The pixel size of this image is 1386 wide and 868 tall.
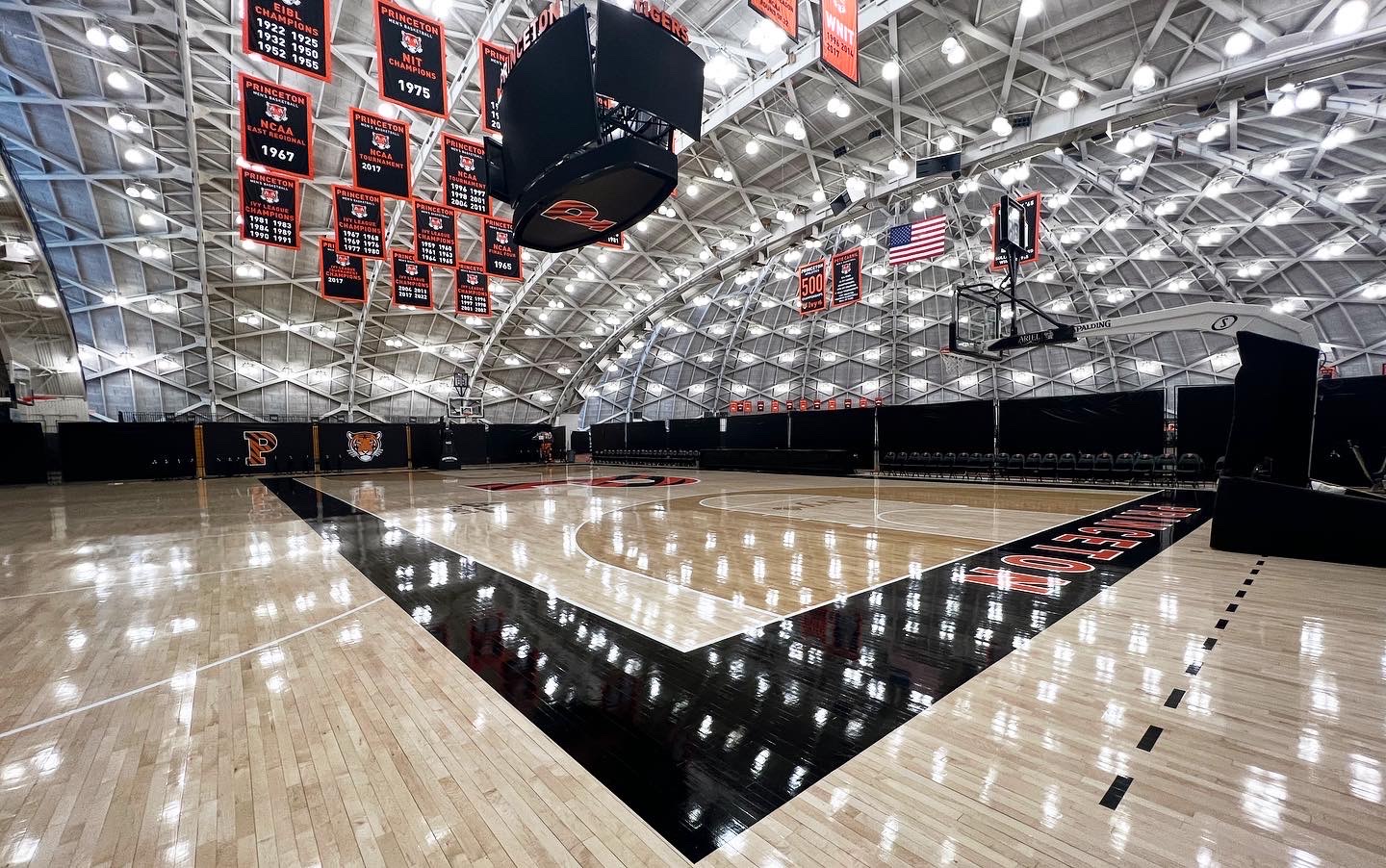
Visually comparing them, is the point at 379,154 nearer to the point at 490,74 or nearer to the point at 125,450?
the point at 490,74

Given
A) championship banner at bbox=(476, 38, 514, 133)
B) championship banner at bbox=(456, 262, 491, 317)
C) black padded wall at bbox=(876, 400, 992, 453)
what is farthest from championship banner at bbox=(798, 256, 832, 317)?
championship banner at bbox=(476, 38, 514, 133)

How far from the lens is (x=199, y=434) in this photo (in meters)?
20.9

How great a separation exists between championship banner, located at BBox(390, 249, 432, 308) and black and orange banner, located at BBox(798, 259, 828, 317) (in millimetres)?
12220

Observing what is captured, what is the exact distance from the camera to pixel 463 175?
1222cm

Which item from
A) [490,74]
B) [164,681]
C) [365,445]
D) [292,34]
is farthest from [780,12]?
[365,445]

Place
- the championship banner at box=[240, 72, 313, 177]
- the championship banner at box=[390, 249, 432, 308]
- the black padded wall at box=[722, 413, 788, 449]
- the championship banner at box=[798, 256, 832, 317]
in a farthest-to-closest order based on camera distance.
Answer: the black padded wall at box=[722, 413, 788, 449] < the championship banner at box=[798, 256, 832, 317] < the championship banner at box=[390, 249, 432, 308] < the championship banner at box=[240, 72, 313, 177]

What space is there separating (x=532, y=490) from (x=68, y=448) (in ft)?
60.5

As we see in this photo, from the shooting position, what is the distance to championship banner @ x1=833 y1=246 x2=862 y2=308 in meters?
16.5

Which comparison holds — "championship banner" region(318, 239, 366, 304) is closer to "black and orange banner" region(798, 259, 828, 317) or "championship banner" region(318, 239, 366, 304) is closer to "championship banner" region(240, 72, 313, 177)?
"championship banner" region(240, 72, 313, 177)

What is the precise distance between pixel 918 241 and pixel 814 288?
13.6ft

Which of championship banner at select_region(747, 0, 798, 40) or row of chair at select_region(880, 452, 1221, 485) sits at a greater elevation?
championship banner at select_region(747, 0, 798, 40)

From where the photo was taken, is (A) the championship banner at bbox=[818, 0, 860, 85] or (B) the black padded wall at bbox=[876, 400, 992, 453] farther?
(B) the black padded wall at bbox=[876, 400, 992, 453]

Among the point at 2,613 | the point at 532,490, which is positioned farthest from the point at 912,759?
the point at 532,490

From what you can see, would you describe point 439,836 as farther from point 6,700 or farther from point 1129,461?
point 1129,461
